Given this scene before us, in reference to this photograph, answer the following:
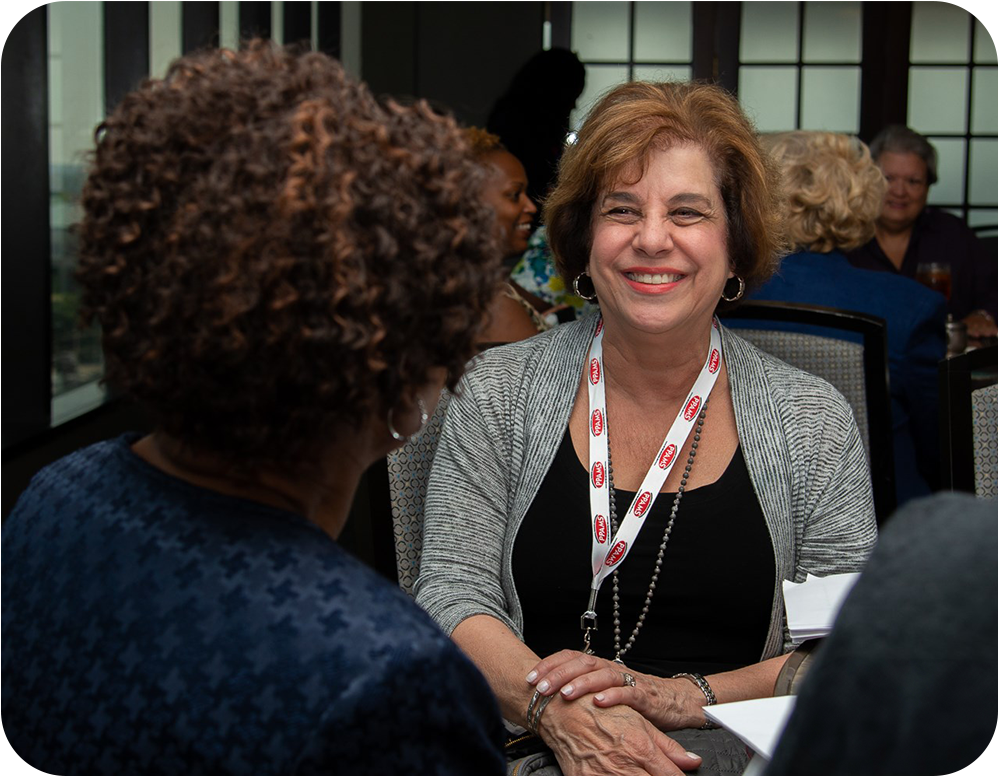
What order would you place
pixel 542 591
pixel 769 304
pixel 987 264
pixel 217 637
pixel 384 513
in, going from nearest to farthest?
pixel 217 637
pixel 542 591
pixel 384 513
pixel 769 304
pixel 987 264

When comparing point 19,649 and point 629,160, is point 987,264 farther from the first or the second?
point 19,649

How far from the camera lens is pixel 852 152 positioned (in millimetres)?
2703

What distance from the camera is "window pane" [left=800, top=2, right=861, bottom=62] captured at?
24.9 ft

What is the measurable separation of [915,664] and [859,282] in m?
2.24

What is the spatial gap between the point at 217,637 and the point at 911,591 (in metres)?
0.44

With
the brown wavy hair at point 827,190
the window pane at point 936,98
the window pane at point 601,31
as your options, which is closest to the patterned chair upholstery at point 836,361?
the brown wavy hair at point 827,190

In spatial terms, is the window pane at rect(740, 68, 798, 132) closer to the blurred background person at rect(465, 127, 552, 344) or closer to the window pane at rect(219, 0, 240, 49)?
the window pane at rect(219, 0, 240, 49)

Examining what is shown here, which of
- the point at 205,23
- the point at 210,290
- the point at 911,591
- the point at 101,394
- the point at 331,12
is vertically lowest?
the point at 101,394

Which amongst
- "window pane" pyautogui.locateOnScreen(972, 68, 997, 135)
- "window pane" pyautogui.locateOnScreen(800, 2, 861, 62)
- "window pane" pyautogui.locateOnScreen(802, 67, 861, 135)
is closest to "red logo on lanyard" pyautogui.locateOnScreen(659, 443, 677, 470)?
"window pane" pyautogui.locateOnScreen(802, 67, 861, 135)

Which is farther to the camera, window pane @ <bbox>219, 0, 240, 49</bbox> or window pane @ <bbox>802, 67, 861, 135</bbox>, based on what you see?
window pane @ <bbox>802, 67, 861, 135</bbox>

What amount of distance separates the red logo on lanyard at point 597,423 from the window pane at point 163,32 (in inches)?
129

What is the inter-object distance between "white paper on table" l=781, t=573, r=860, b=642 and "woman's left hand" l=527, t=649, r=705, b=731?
0.24 metres

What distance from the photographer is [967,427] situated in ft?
5.98

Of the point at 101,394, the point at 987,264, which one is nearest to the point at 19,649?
the point at 101,394
